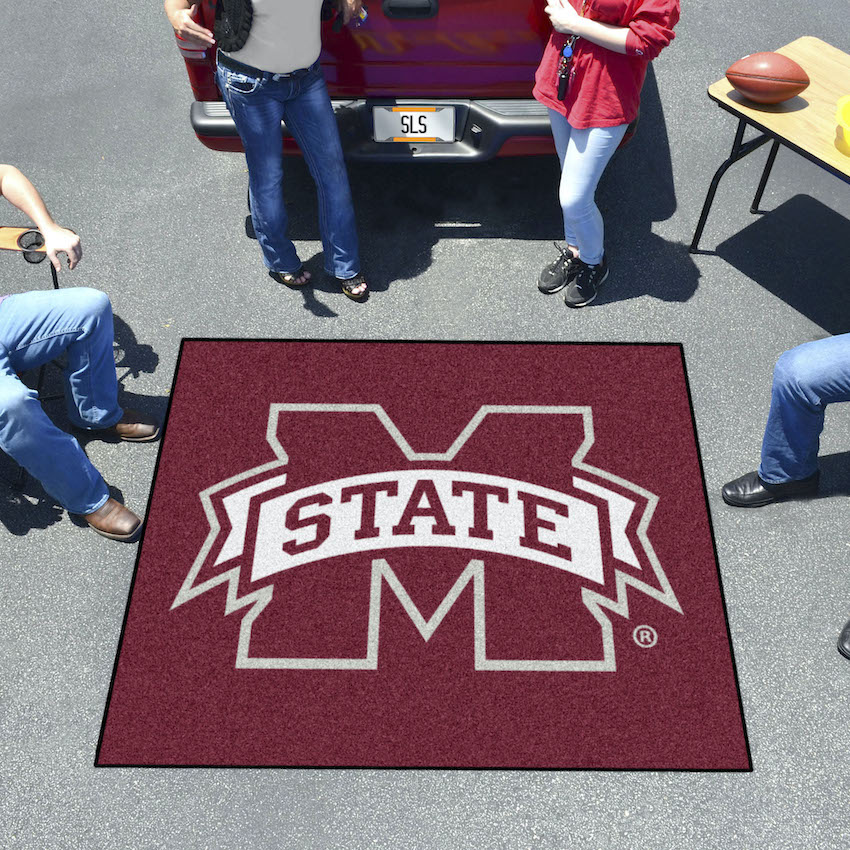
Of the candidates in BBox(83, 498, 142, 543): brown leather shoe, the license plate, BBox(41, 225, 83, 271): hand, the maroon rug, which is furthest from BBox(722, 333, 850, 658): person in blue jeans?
BBox(41, 225, 83, 271): hand

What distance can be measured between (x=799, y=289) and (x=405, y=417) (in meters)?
1.89

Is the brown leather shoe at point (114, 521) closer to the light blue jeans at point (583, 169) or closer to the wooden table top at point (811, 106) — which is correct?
the light blue jeans at point (583, 169)

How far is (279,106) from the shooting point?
3.37 metres

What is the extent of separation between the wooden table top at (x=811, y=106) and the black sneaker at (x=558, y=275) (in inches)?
34.0

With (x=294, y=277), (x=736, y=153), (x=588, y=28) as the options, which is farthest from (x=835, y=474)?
(x=294, y=277)

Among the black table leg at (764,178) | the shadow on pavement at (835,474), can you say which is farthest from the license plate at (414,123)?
the shadow on pavement at (835,474)

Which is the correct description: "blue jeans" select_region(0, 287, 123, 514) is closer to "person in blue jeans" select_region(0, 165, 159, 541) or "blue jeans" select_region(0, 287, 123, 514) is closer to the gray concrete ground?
"person in blue jeans" select_region(0, 165, 159, 541)

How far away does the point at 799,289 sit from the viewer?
401 cm

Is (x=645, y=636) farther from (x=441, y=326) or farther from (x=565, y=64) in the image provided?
(x=565, y=64)

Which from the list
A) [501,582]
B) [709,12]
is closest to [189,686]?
[501,582]

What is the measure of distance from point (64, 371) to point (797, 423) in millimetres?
2625

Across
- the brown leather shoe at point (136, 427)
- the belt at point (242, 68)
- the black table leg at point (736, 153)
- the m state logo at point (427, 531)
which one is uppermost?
the belt at point (242, 68)

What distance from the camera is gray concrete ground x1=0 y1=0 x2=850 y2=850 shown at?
272cm

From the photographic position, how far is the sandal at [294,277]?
3.97 metres
